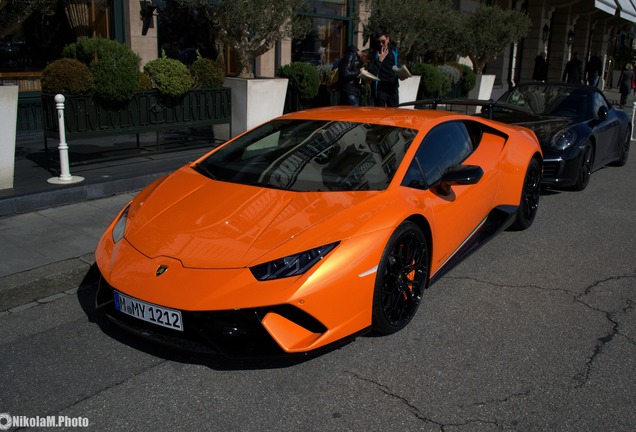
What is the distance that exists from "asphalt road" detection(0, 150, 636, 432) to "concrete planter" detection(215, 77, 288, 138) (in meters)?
5.55

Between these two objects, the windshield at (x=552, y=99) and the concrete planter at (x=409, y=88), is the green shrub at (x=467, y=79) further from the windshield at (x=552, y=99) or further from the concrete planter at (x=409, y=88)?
the windshield at (x=552, y=99)

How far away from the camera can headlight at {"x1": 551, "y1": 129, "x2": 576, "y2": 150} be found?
776 centimetres

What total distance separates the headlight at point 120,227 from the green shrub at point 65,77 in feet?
12.6

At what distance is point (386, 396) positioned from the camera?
10.8 feet

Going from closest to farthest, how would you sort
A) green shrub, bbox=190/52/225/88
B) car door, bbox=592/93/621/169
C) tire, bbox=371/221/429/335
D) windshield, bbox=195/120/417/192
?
tire, bbox=371/221/429/335, windshield, bbox=195/120/417/192, car door, bbox=592/93/621/169, green shrub, bbox=190/52/225/88

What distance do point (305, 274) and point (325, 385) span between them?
24.4 inches

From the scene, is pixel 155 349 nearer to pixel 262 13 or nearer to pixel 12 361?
pixel 12 361

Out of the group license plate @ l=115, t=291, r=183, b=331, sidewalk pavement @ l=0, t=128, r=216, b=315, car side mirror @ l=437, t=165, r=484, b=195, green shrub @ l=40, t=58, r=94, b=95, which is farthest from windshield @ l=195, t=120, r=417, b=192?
green shrub @ l=40, t=58, r=94, b=95

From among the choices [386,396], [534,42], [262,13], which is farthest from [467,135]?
[534,42]

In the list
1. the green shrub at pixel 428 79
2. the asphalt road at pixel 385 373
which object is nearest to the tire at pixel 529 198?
the asphalt road at pixel 385 373

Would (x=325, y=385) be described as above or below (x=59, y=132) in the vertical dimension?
below

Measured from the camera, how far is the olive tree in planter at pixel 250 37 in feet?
31.7

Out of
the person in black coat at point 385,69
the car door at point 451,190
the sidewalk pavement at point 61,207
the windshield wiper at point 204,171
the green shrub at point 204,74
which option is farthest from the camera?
the person in black coat at point 385,69

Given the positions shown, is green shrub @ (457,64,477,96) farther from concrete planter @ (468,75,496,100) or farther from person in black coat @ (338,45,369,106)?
person in black coat @ (338,45,369,106)
